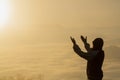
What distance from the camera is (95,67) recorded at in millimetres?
19969

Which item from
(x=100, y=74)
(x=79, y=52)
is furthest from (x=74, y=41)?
(x=100, y=74)

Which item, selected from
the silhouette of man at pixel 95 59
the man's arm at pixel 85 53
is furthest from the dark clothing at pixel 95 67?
the man's arm at pixel 85 53

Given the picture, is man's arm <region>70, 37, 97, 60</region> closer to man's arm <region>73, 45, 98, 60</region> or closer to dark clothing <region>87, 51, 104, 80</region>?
man's arm <region>73, 45, 98, 60</region>

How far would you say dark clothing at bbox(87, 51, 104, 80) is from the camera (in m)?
19.8

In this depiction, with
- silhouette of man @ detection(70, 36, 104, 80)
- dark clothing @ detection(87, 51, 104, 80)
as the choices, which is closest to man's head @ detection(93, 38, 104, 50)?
silhouette of man @ detection(70, 36, 104, 80)

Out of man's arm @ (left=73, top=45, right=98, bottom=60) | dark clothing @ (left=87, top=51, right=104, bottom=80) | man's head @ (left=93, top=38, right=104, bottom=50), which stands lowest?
dark clothing @ (left=87, top=51, right=104, bottom=80)

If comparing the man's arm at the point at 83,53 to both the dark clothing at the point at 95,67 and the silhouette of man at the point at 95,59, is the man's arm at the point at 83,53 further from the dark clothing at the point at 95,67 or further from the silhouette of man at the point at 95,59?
the dark clothing at the point at 95,67

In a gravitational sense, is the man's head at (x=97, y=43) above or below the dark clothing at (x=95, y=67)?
above

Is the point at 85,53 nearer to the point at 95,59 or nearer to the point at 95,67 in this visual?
the point at 95,59

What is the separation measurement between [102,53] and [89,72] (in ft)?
2.96

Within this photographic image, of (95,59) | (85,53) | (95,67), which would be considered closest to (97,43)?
(95,59)

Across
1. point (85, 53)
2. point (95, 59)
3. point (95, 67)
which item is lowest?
point (95, 67)

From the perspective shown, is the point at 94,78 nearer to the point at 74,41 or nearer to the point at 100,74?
the point at 100,74

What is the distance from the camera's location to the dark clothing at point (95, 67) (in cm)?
1984
